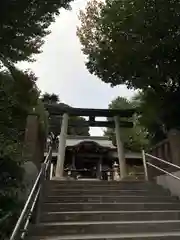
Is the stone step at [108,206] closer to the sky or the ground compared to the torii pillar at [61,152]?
closer to the ground

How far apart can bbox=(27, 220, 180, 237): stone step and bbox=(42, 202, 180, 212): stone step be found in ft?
2.94

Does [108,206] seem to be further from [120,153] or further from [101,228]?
[120,153]

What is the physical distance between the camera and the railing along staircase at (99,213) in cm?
451

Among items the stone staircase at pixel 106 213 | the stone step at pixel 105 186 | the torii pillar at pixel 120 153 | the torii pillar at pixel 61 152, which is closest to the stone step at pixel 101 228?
the stone staircase at pixel 106 213

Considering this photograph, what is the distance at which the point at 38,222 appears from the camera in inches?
194

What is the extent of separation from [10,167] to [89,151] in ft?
42.6

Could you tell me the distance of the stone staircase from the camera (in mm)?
4613

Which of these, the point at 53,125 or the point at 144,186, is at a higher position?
the point at 53,125

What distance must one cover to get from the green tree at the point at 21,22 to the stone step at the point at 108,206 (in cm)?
334

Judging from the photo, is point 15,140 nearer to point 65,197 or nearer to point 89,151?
point 65,197

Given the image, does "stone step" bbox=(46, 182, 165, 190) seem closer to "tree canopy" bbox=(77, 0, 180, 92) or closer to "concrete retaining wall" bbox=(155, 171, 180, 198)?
"concrete retaining wall" bbox=(155, 171, 180, 198)

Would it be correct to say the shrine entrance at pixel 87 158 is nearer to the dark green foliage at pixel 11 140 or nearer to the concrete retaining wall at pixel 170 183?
the concrete retaining wall at pixel 170 183

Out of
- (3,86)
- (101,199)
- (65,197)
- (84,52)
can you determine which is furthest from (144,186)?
(84,52)

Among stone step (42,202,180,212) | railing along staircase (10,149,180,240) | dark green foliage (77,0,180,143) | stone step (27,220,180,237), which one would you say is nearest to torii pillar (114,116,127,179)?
dark green foliage (77,0,180,143)
